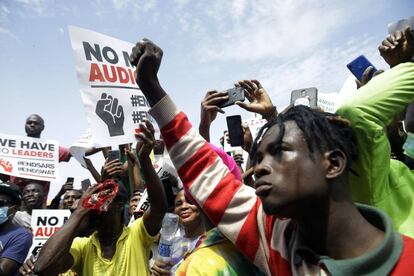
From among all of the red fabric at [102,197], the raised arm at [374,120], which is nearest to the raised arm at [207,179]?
the raised arm at [374,120]

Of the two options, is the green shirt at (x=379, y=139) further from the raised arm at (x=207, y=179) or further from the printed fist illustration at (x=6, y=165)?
the printed fist illustration at (x=6, y=165)

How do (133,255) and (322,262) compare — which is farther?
(133,255)

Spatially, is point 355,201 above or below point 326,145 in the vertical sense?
below

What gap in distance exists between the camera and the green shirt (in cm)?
137

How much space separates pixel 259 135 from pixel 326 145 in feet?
0.97

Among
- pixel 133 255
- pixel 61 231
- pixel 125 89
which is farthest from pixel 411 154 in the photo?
pixel 125 89

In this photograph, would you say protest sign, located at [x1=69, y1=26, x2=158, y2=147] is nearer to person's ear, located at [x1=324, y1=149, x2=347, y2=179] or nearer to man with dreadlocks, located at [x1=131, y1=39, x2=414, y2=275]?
man with dreadlocks, located at [x1=131, y1=39, x2=414, y2=275]

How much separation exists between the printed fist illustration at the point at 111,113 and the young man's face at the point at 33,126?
2866 mm

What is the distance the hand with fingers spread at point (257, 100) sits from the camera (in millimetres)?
2057

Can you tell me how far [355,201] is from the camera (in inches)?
58.3

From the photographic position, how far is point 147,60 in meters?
1.46

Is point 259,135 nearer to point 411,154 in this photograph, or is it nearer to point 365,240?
point 365,240

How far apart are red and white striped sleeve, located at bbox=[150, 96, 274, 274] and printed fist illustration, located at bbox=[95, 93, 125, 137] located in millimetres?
2890

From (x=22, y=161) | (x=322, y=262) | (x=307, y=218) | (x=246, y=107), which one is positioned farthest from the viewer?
(x=22, y=161)
